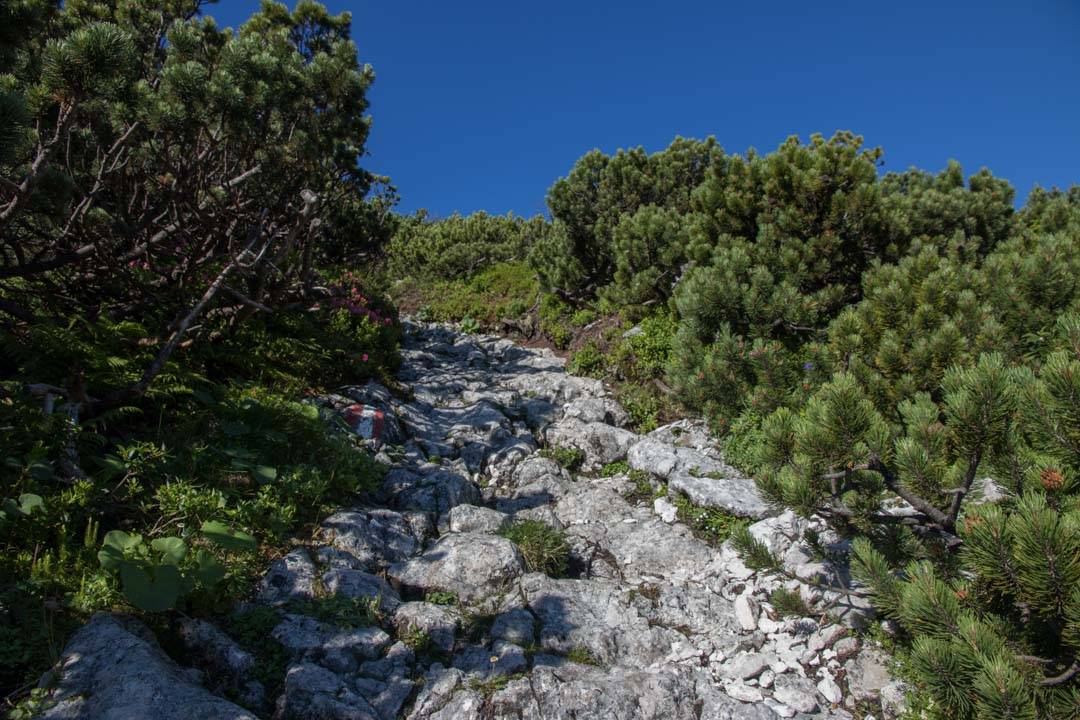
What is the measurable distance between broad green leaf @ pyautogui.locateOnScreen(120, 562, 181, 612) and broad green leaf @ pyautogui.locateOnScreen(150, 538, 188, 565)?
170mm

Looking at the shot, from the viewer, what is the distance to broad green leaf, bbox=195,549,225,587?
10.7 feet

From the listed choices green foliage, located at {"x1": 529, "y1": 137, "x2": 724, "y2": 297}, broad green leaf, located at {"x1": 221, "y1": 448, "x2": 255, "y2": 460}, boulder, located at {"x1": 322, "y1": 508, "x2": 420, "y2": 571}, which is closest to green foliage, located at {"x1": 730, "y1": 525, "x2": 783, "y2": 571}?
boulder, located at {"x1": 322, "y1": 508, "x2": 420, "y2": 571}

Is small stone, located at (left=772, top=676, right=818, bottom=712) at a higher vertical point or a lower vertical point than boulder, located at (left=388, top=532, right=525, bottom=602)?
lower

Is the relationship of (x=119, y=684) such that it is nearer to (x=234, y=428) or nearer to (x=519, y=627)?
(x=519, y=627)

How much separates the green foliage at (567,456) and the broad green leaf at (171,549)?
4666mm

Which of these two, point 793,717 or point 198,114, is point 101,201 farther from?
point 793,717

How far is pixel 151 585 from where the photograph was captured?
2.99m

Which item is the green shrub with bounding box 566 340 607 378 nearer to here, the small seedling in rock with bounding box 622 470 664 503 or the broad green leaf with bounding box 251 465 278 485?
the small seedling in rock with bounding box 622 470 664 503

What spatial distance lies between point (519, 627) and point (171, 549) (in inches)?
93.4

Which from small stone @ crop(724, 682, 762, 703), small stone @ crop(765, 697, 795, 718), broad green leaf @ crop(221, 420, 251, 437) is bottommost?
small stone @ crop(765, 697, 795, 718)

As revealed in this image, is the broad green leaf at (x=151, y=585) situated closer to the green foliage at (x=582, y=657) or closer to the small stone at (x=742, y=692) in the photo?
the green foliage at (x=582, y=657)

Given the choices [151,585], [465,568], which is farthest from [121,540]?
[465,568]

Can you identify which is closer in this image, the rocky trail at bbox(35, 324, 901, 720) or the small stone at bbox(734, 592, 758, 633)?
the rocky trail at bbox(35, 324, 901, 720)

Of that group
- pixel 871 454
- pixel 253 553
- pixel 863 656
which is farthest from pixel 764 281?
pixel 253 553
